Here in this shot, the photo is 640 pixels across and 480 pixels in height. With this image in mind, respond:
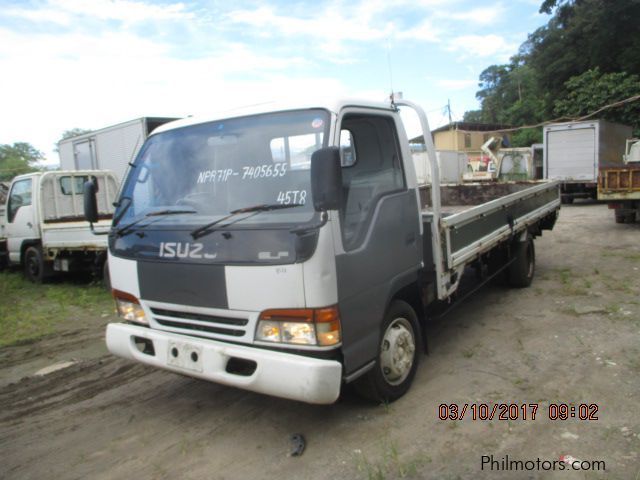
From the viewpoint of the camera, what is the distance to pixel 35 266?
29.9 ft

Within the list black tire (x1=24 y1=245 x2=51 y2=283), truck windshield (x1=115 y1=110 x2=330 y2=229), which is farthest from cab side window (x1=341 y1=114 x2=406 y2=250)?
black tire (x1=24 y1=245 x2=51 y2=283)

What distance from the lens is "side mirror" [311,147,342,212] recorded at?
2676 millimetres

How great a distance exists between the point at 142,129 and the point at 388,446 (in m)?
8.07

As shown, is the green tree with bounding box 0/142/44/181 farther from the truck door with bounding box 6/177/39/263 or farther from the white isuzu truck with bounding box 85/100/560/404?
the white isuzu truck with bounding box 85/100/560/404

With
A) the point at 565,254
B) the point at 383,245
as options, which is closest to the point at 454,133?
the point at 565,254

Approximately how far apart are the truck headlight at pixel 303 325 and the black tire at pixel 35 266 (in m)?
7.47

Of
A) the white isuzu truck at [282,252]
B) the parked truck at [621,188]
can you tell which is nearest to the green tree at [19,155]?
the parked truck at [621,188]

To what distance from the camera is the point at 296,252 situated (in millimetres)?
2768

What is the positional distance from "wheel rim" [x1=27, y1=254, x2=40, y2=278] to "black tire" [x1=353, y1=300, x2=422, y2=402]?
7.81m

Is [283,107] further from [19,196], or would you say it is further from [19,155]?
[19,155]

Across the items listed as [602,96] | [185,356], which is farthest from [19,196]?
[602,96]

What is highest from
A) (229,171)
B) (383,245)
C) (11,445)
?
(229,171)

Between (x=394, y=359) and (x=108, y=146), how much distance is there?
391 inches

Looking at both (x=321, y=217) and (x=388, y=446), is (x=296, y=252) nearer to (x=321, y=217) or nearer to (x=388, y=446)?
(x=321, y=217)
